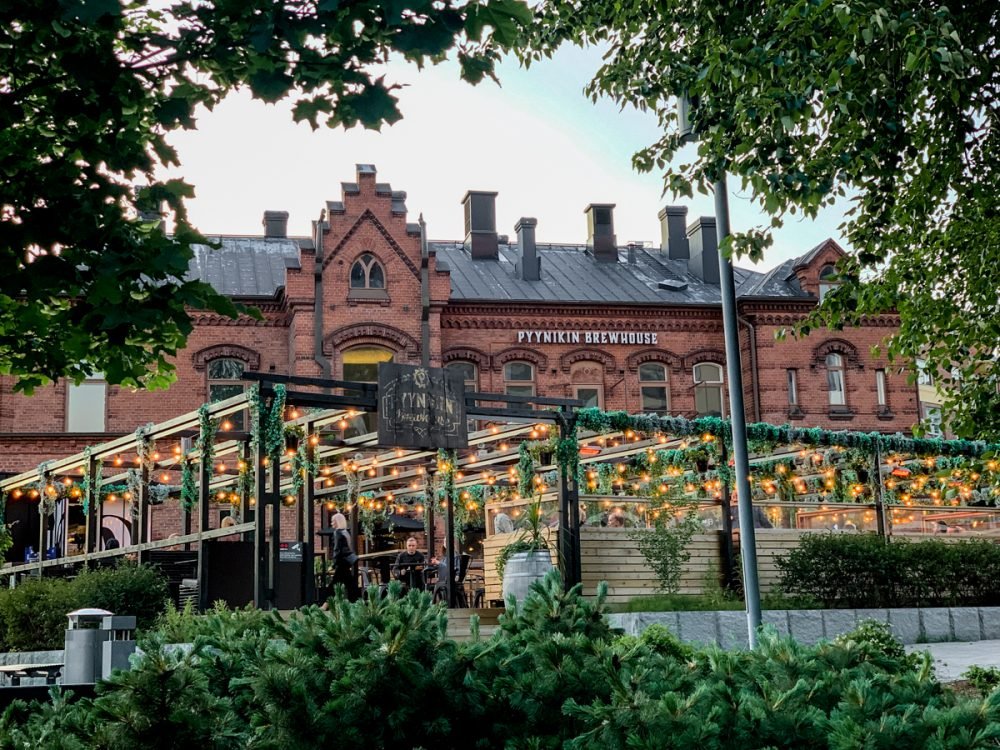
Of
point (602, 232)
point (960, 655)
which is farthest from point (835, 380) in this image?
point (960, 655)

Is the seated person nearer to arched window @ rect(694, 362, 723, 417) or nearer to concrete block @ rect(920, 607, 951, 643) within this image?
concrete block @ rect(920, 607, 951, 643)

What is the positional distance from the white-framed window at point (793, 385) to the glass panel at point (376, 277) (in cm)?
1238

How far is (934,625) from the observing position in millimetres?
18016

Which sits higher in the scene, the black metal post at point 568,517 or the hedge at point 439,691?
the black metal post at point 568,517

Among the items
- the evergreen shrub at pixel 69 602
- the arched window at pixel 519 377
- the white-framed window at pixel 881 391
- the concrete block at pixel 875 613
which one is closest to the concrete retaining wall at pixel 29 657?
the evergreen shrub at pixel 69 602

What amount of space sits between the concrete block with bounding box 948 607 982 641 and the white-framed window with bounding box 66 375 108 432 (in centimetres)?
2220

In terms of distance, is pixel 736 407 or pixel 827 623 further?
pixel 827 623

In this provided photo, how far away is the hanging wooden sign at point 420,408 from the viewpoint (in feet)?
56.9

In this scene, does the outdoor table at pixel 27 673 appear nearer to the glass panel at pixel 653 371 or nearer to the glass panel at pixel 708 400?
the glass panel at pixel 653 371

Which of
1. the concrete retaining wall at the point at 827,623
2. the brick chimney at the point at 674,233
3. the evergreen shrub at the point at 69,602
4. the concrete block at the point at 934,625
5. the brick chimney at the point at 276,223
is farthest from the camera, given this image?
the brick chimney at the point at 674,233

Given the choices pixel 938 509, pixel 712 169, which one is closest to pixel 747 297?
pixel 938 509

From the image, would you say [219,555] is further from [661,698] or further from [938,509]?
[661,698]

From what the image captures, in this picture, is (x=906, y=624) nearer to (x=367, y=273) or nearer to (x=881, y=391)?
(x=367, y=273)

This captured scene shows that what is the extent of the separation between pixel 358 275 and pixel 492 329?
430 centimetres
